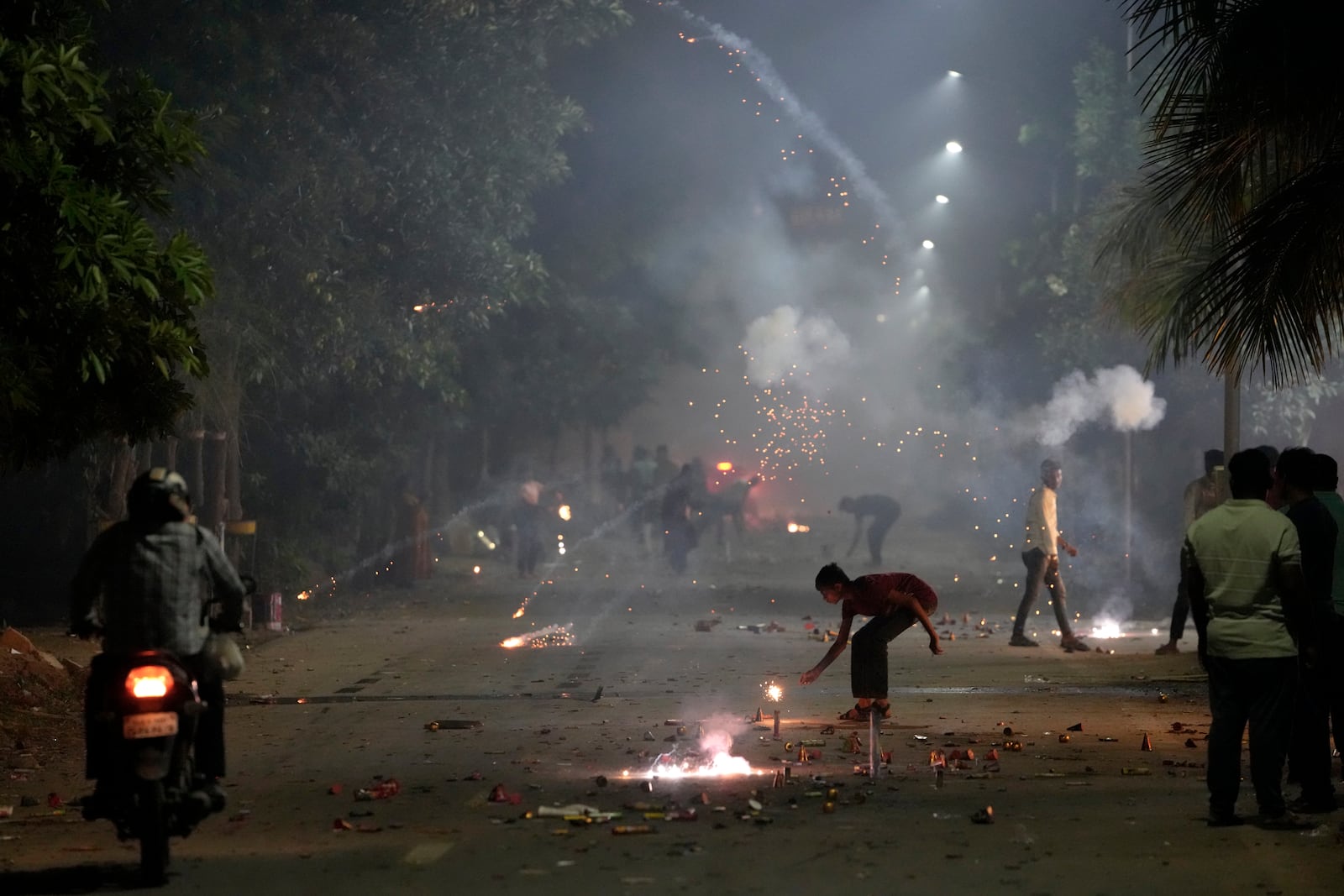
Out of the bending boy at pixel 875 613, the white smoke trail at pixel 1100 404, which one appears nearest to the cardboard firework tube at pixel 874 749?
the bending boy at pixel 875 613

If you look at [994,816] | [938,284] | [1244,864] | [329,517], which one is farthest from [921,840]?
[938,284]

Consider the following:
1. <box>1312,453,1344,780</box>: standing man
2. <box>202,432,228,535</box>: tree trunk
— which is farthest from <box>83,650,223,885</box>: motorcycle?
<box>202,432,228,535</box>: tree trunk

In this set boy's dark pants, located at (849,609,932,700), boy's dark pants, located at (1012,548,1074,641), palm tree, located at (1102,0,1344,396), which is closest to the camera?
palm tree, located at (1102,0,1344,396)

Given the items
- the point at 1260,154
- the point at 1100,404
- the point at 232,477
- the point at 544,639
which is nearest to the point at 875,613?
the point at 1260,154

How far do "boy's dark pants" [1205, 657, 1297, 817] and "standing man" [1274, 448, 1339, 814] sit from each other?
39cm

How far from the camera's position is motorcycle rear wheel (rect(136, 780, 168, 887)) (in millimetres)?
6555

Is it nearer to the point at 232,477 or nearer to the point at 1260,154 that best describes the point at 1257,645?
the point at 1260,154

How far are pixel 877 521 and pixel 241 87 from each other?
16.7 m

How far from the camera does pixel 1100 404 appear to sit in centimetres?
3341

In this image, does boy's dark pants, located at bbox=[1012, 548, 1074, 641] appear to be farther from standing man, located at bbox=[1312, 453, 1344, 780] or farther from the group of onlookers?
the group of onlookers

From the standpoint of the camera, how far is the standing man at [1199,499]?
52.0 ft

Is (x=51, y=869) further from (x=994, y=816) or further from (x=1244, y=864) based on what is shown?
(x=1244, y=864)

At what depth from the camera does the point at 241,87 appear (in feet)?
68.1

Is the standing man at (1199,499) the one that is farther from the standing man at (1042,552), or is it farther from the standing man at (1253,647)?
the standing man at (1253,647)
